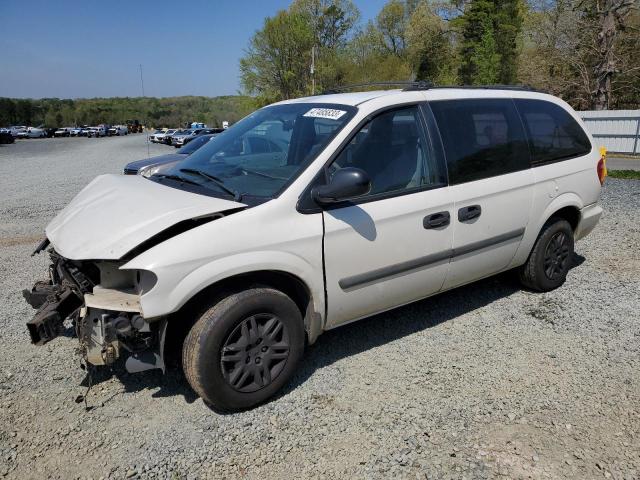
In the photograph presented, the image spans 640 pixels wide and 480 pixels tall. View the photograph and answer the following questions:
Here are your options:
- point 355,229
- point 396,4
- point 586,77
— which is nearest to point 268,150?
point 355,229

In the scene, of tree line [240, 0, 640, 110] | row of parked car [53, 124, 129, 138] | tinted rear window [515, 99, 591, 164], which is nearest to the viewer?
tinted rear window [515, 99, 591, 164]

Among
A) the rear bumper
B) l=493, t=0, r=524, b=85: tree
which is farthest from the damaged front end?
l=493, t=0, r=524, b=85: tree

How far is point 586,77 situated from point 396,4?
1310 inches

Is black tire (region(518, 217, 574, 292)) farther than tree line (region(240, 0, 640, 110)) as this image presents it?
No

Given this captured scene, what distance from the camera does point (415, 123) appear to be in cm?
358

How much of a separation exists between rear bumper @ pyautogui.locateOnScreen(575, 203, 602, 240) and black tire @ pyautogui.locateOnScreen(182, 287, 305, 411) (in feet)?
10.4

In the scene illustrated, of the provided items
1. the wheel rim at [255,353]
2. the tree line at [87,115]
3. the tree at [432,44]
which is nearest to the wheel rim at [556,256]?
the wheel rim at [255,353]

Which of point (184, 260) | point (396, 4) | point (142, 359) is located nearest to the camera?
point (184, 260)

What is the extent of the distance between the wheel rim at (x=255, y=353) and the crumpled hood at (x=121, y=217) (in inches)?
28.2

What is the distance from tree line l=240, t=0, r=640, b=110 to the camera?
25534mm

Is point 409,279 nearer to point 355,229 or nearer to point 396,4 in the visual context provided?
point 355,229

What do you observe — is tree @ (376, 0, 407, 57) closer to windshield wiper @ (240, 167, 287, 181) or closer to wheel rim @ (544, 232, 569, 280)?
wheel rim @ (544, 232, 569, 280)

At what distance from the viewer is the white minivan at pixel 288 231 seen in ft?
9.09

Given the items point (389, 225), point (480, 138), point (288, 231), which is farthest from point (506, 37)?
point (288, 231)
